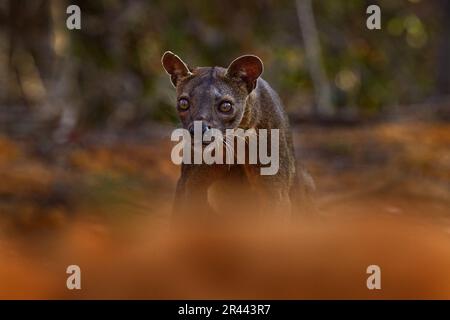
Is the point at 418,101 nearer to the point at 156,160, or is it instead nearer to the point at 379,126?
the point at 379,126

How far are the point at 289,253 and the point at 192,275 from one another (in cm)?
72

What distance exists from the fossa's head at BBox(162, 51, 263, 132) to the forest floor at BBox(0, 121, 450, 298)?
1076mm

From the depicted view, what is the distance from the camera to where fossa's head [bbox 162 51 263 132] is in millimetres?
4984

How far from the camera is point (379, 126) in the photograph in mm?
13320

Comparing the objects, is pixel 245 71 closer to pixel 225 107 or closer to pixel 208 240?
pixel 225 107

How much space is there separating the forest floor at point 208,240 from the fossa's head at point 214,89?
3.53 feet

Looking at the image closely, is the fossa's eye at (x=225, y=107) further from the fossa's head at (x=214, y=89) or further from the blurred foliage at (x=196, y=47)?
the blurred foliage at (x=196, y=47)

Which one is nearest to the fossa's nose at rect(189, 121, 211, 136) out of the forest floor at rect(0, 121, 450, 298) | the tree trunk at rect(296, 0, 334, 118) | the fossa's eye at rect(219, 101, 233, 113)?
the fossa's eye at rect(219, 101, 233, 113)

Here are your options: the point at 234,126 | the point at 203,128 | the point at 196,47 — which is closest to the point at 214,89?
the point at 234,126

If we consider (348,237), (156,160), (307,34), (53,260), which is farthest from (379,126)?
(53,260)

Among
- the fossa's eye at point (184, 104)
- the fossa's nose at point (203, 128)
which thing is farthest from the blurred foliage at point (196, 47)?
the fossa's nose at point (203, 128)

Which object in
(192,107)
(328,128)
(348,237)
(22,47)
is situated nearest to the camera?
(192,107)

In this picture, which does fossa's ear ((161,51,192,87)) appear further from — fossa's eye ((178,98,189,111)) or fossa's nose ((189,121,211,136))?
fossa's nose ((189,121,211,136))

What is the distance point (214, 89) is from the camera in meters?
5.09
